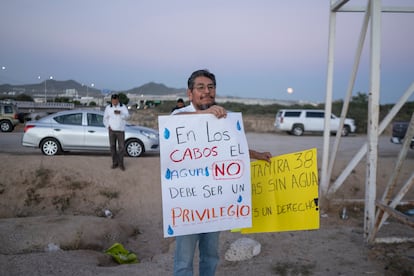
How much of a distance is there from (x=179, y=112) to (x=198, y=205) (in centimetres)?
76

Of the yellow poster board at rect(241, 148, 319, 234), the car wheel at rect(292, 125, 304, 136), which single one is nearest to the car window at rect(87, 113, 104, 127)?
the yellow poster board at rect(241, 148, 319, 234)

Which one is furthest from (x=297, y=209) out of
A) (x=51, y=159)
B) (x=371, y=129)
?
(x=51, y=159)

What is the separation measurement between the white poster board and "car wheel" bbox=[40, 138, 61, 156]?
9.89 m

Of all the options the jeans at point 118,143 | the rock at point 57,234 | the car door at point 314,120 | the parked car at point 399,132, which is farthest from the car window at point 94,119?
the car door at point 314,120

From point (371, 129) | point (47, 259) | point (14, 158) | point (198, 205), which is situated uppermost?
point (371, 129)

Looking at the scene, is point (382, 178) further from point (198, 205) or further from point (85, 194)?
point (198, 205)

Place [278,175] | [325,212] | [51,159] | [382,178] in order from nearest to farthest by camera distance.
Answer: [278,175], [325,212], [51,159], [382,178]

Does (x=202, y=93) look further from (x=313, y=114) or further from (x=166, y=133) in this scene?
(x=313, y=114)

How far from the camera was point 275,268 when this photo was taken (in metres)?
5.02

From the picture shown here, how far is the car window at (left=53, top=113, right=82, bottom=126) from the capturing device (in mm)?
11984

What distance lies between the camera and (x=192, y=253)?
2977 millimetres

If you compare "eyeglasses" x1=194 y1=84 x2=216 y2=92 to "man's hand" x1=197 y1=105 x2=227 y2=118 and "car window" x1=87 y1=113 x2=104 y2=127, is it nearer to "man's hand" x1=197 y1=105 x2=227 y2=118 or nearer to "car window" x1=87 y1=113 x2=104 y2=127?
"man's hand" x1=197 y1=105 x2=227 y2=118

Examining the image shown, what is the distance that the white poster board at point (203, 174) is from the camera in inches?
115

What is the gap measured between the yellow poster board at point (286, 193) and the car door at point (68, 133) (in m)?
9.36
